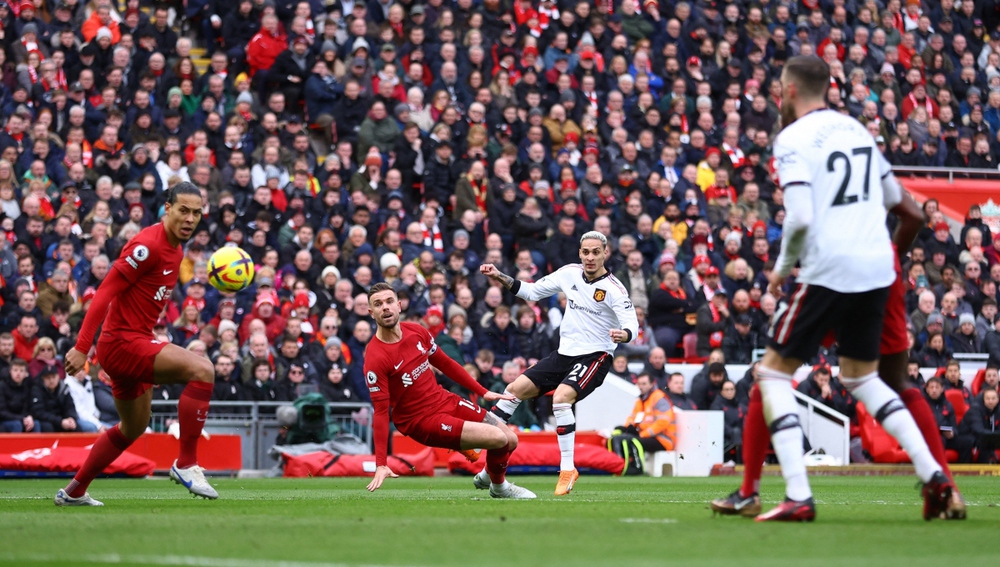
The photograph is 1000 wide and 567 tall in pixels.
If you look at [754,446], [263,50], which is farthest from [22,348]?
[754,446]

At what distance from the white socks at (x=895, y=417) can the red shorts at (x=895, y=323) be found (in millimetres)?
318

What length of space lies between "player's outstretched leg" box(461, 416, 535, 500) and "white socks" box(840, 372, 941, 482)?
3.61 m

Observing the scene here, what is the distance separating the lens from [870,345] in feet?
25.0

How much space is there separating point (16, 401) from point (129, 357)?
8671 millimetres

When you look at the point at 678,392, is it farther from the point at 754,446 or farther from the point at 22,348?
the point at 754,446

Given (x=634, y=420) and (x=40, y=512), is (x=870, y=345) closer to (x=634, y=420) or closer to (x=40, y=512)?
(x=40, y=512)

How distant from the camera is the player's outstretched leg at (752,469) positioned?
25.9ft

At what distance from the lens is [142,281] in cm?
Answer: 992

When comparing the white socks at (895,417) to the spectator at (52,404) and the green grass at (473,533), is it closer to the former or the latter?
the green grass at (473,533)

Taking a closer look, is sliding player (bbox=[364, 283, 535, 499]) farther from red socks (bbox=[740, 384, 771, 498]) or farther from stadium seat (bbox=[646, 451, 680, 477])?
stadium seat (bbox=[646, 451, 680, 477])

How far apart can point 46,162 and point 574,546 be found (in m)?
15.7

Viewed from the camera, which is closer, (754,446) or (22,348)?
(754,446)

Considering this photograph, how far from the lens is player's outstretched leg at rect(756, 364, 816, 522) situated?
7355mm

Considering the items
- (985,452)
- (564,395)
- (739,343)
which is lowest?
(985,452)
